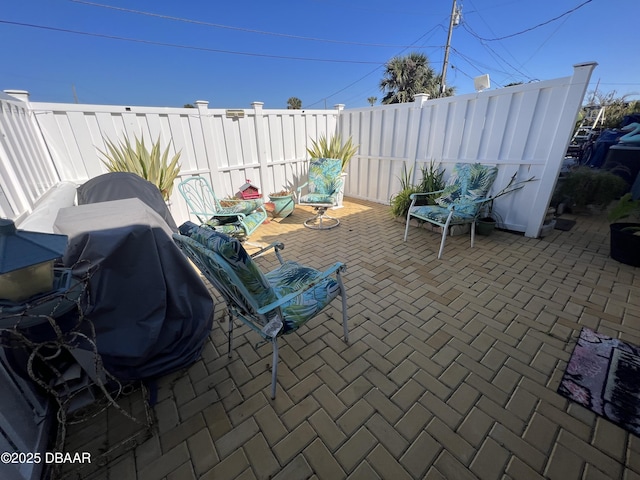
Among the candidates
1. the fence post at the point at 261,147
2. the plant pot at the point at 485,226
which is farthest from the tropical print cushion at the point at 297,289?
the fence post at the point at 261,147

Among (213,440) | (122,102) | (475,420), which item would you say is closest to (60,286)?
(213,440)

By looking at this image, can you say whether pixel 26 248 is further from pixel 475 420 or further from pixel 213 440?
pixel 475 420

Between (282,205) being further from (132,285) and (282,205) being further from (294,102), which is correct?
(294,102)

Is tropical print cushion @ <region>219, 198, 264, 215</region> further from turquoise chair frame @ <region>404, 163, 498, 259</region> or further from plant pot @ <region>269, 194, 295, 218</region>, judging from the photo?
turquoise chair frame @ <region>404, 163, 498, 259</region>

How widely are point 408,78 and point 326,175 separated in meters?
12.3

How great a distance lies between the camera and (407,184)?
4375 mm

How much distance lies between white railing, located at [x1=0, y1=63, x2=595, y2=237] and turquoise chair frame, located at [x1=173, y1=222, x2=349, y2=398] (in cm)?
125

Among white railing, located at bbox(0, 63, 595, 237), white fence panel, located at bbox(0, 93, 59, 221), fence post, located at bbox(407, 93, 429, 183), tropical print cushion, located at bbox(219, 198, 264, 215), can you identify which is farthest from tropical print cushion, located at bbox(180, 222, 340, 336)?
fence post, located at bbox(407, 93, 429, 183)

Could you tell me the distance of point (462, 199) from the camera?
3291mm

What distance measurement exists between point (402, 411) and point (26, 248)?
5.97ft

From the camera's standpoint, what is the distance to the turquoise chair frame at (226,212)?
10.2 feet

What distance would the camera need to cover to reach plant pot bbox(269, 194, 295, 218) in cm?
430

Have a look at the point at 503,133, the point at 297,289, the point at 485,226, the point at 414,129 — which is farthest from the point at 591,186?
the point at 297,289

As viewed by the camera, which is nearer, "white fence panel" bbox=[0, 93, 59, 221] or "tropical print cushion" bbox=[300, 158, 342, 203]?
"white fence panel" bbox=[0, 93, 59, 221]
